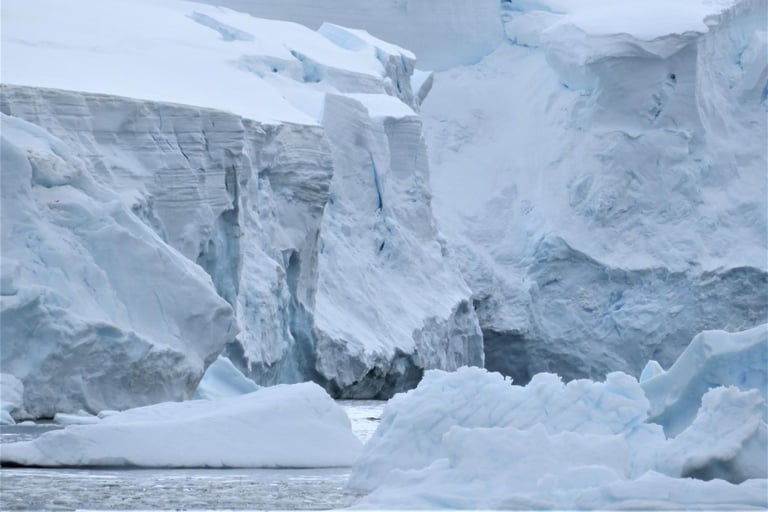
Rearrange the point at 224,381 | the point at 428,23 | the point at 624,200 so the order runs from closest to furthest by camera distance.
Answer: the point at 224,381, the point at 624,200, the point at 428,23

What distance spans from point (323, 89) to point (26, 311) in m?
7.07

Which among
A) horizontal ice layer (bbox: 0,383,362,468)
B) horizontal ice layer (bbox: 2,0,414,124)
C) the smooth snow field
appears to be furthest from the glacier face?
the smooth snow field

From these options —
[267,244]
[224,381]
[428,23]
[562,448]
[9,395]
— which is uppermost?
[428,23]

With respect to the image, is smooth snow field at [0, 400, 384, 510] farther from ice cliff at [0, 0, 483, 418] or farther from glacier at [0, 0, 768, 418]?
glacier at [0, 0, 768, 418]

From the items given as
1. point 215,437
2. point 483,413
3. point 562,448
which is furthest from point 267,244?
point 562,448

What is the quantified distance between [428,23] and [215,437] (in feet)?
43.7

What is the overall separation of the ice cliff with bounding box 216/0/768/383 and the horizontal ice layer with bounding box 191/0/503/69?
37.3 inches

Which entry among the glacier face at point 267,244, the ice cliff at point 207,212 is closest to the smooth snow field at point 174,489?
the ice cliff at point 207,212

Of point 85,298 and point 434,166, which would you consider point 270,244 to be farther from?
point 434,166

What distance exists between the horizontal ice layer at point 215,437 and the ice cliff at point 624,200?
32.6 ft

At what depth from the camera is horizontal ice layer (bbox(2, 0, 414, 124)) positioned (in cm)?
1094

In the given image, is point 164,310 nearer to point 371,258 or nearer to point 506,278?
point 371,258

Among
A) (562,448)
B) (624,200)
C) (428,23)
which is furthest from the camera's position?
(428,23)

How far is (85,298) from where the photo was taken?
28.3ft
